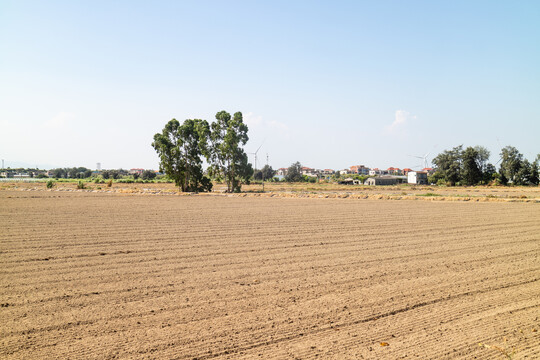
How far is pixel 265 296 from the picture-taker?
25.3 ft

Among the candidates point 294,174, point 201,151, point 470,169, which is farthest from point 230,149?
point 294,174

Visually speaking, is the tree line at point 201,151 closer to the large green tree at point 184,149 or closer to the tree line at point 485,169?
the large green tree at point 184,149

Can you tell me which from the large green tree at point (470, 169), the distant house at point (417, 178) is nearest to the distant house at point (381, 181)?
the distant house at point (417, 178)

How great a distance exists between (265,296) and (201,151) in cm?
4867

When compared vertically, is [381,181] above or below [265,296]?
above

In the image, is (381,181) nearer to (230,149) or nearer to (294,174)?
(294,174)

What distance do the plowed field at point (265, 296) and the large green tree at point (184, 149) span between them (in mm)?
39200

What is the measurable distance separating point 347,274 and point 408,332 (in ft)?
11.0

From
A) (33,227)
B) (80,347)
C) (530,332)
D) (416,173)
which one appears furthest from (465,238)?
(416,173)

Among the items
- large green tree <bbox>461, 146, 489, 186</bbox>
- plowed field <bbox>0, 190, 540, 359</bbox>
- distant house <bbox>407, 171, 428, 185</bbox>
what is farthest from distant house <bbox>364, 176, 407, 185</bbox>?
plowed field <bbox>0, 190, 540, 359</bbox>

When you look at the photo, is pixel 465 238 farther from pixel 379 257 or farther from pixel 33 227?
pixel 33 227

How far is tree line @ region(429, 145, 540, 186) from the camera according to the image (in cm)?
9594

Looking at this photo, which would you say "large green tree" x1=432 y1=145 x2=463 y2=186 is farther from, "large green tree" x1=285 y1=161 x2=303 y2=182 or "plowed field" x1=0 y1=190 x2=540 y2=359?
"plowed field" x1=0 y1=190 x2=540 y2=359

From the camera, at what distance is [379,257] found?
453 inches
